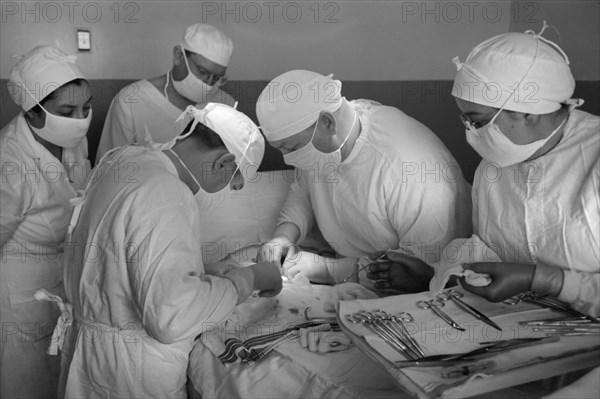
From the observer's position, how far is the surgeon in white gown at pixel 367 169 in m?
2.51

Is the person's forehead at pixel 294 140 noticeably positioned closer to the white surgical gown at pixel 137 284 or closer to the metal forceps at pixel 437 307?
the white surgical gown at pixel 137 284

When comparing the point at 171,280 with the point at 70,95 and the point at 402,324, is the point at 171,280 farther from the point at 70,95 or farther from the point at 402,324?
the point at 70,95

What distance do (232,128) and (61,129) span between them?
3.59 feet

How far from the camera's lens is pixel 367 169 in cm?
265

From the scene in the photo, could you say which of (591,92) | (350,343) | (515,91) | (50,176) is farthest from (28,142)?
(591,92)

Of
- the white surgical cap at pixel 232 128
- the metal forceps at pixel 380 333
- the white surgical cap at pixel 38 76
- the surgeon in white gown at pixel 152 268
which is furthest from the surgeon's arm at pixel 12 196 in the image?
the metal forceps at pixel 380 333

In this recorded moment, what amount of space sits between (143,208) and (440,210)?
3.63 feet

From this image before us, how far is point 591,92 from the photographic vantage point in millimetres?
3449

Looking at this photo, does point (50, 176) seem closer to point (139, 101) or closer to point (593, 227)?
point (139, 101)

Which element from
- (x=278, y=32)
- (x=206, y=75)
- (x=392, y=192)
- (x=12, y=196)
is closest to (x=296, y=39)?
(x=278, y=32)

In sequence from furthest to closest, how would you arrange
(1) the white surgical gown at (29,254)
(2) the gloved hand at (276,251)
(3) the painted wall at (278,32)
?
(3) the painted wall at (278,32), (1) the white surgical gown at (29,254), (2) the gloved hand at (276,251)

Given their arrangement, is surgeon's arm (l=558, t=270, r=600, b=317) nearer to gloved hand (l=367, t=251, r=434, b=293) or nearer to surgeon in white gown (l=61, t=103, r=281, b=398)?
gloved hand (l=367, t=251, r=434, b=293)

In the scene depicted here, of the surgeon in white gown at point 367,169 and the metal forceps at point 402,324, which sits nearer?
the metal forceps at point 402,324

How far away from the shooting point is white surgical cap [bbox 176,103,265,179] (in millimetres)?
2236
